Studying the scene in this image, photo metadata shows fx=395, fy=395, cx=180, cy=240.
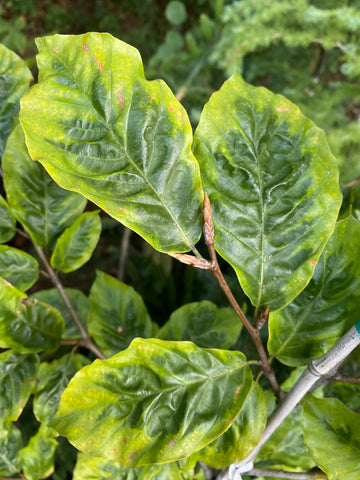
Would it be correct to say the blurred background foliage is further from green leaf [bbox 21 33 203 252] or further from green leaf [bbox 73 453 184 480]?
green leaf [bbox 73 453 184 480]

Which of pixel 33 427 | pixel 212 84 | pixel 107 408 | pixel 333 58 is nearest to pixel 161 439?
pixel 107 408

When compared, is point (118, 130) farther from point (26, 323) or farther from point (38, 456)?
point (38, 456)

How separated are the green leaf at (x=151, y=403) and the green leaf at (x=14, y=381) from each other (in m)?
0.29

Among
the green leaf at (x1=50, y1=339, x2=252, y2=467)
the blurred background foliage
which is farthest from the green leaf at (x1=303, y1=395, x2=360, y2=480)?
the blurred background foliage

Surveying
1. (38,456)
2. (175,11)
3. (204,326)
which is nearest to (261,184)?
Result: (204,326)

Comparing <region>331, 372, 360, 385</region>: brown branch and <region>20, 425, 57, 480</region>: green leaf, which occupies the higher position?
<region>331, 372, 360, 385</region>: brown branch

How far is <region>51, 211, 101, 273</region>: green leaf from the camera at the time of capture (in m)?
0.81

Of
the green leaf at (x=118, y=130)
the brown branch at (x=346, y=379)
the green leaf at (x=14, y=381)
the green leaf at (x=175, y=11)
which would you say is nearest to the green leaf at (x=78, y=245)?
the green leaf at (x=14, y=381)

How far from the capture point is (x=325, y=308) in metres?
0.61

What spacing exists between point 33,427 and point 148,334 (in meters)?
0.76

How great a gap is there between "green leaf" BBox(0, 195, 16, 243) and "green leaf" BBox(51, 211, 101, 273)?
0.10m

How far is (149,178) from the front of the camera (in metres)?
0.53

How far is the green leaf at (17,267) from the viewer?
0.79 meters

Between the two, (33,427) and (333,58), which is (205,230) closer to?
(33,427)
